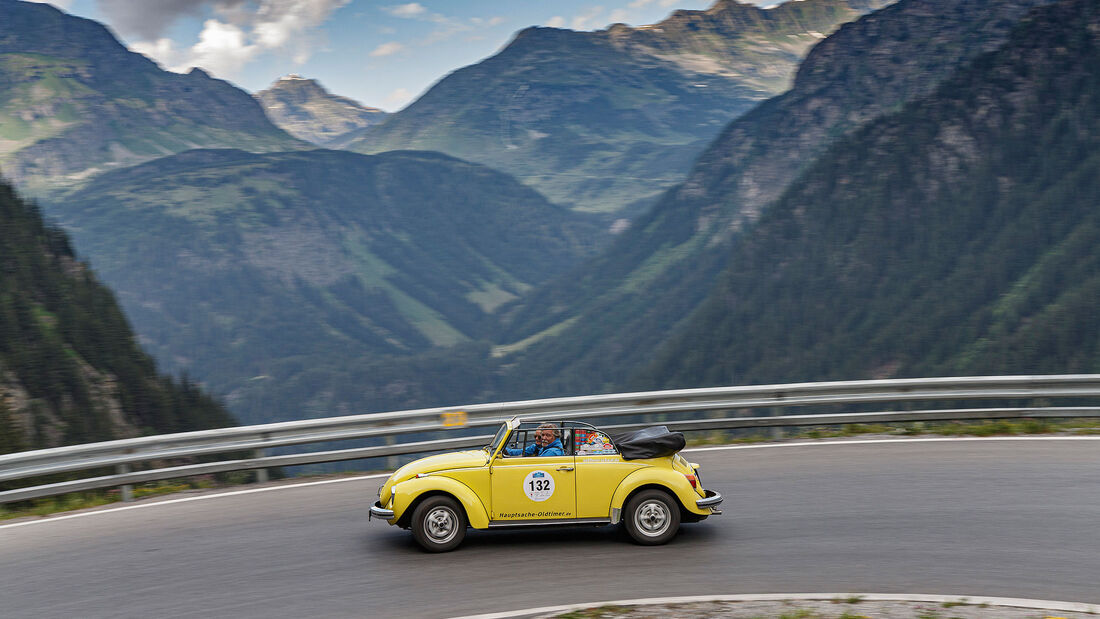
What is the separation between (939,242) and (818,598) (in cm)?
16745

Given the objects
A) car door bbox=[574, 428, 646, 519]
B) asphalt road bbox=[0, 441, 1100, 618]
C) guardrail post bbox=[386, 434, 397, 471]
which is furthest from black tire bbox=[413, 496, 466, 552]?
guardrail post bbox=[386, 434, 397, 471]

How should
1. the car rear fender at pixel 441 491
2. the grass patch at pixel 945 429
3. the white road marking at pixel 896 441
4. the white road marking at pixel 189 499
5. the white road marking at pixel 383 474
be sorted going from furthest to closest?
the grass patch at pixel 945 429, the white road marking at pixel 896 441, the white road marking at pixel 383 474, the white road marking at pixel 189 499, the car rear fender at pixel 441 491

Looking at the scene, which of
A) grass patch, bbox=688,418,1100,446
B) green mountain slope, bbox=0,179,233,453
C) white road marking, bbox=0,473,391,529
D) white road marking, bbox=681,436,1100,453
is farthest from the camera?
green mountain slope, bbox=0,179,233,453

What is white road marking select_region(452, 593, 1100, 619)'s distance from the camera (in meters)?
7.16

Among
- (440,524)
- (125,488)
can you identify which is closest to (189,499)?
(125,488)

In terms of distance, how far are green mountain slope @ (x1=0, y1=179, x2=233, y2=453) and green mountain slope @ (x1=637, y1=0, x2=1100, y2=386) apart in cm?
9530

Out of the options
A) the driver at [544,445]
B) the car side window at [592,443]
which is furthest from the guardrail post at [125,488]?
the car side window at [592,443]

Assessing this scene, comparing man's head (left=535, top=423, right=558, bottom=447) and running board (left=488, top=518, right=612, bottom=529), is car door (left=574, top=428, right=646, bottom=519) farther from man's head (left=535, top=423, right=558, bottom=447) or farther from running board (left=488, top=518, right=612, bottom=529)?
man's head (left=535, top=423, right=558, bottom=447)

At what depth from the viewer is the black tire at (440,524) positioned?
8.77 meters

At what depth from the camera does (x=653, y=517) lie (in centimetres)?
881

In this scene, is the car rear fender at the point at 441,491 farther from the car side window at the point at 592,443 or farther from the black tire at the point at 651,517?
the black tire at the point at 651,517

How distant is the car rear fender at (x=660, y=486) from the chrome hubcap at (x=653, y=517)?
17 centimetres

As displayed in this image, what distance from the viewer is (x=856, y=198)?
18362 cm

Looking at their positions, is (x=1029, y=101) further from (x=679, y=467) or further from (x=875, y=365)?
(x=679, y=467)
